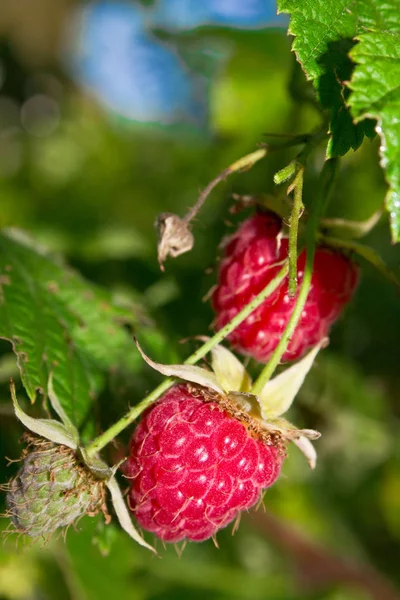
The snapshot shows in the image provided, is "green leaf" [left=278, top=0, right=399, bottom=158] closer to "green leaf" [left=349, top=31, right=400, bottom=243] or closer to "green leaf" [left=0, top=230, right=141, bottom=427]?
"green leaf" [left=349, top=31, right=400, bottom=243]

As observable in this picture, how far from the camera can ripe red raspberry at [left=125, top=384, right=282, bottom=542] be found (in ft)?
3.48

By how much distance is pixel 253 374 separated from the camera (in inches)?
49.1

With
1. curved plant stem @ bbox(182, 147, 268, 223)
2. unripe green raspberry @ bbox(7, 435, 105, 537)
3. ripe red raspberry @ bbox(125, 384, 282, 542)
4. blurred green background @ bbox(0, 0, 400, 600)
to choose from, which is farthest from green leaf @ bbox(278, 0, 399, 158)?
unripe green raspberry @ bbox(7, 435, 105, 537)

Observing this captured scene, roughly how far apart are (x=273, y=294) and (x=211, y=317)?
41 centimetres

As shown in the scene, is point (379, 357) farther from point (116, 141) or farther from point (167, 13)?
point (116, 141)

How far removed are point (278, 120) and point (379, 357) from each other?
869mm

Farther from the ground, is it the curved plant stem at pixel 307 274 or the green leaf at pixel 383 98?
the green leaf at pixel 383 98

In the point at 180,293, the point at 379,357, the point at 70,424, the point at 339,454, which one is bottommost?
the point at 339,454

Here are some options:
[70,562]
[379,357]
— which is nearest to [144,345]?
[70,562]

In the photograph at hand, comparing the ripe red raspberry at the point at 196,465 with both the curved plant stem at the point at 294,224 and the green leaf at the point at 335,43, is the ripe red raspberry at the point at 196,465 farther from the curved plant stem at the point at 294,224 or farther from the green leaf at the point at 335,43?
the green leaf at the point at 335,43

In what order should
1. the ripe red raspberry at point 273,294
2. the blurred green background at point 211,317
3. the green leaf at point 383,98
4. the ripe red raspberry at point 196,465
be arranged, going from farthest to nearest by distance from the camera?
the blurred green background at point 211,317
the ripe red raspberry at point 273,294
the ripe red raspberry at point 196,465
the green leaf at point 383,98

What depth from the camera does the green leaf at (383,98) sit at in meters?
0.95

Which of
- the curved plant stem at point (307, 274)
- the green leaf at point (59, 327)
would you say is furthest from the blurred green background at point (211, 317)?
the curved plant stem at point (307, 274)

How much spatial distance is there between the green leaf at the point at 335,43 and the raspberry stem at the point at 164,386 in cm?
23
